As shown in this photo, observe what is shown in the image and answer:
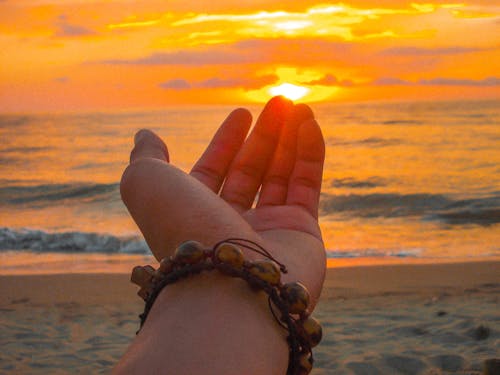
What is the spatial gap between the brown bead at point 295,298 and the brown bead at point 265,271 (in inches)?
1.3

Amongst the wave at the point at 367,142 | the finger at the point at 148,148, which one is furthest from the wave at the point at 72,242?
the wave at the point at 367,142

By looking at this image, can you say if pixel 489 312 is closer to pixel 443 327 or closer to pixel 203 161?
pixel 443 327

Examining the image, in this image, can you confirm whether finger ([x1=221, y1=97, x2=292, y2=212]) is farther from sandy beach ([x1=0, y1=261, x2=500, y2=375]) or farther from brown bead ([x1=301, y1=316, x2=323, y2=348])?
sandy beach ([x1=0, y1=261, x2=500, y2=375])

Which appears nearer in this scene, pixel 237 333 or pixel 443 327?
pixel 237 333

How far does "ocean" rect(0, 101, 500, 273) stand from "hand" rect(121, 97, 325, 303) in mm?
5590

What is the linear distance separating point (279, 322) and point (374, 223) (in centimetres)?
994

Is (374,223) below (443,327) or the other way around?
below

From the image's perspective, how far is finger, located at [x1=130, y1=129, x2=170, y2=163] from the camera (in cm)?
231

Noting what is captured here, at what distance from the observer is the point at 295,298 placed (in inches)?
60.5

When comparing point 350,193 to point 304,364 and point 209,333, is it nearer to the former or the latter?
point 304,364

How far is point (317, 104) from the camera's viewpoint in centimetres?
5312

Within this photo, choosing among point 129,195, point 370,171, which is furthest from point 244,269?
point 370,171

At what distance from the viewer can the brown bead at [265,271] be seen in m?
1.53

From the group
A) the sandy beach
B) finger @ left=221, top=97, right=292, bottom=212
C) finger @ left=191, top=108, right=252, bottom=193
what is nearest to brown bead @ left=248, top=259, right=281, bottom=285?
finger @ left=221, top=97, right=292, bottom=212
